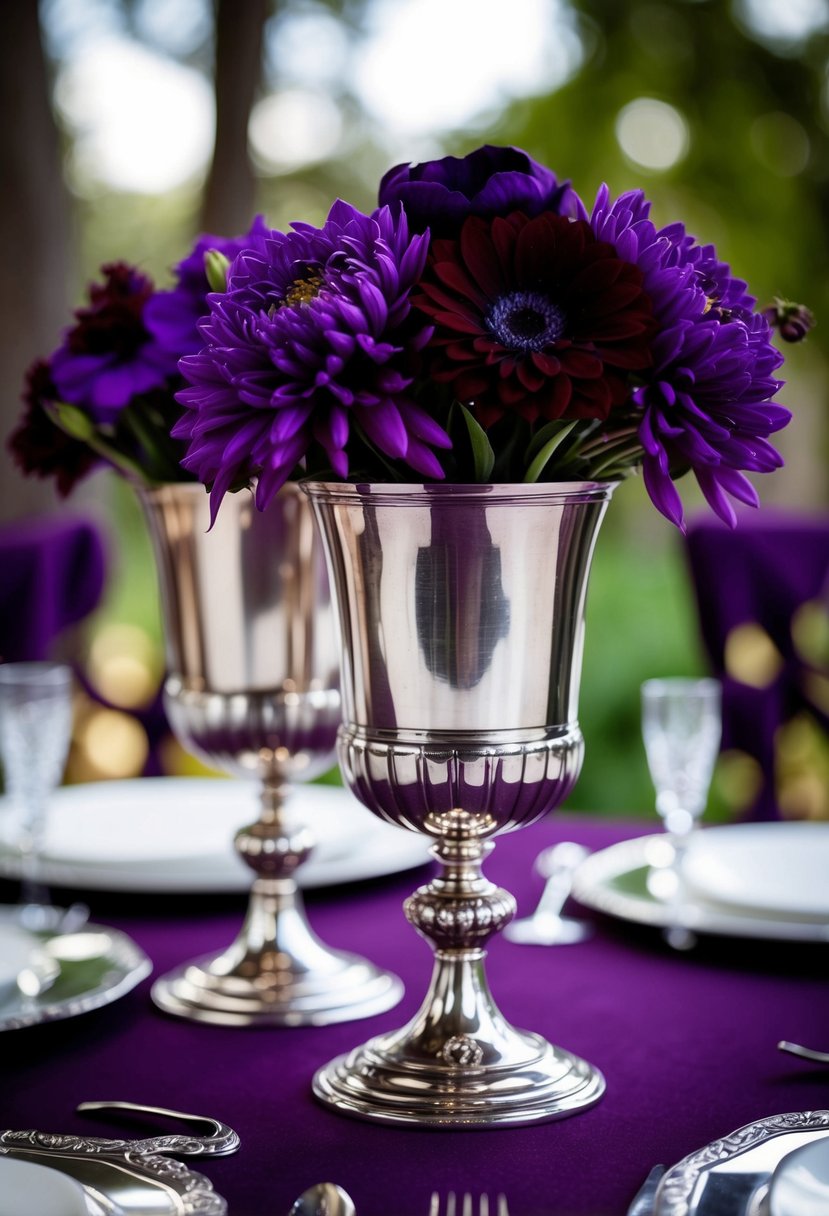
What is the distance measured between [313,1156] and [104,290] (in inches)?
29.9

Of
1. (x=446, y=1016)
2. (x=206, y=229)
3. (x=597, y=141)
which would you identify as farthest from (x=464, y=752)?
(x=597, y=141)

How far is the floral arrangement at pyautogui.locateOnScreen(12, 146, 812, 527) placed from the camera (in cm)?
87

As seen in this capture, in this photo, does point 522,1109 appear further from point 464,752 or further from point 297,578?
point 297,578

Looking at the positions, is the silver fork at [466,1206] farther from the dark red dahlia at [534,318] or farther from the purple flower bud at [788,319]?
the purple flower bud at [788,319]

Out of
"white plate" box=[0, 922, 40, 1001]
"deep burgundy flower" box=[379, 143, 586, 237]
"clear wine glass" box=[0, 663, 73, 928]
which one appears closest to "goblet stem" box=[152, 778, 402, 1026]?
"white plate" box=[0, 922, 40, 1001]

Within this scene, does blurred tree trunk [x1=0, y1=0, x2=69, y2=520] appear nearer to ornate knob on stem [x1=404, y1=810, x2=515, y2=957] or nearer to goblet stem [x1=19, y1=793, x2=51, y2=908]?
goblet stem [x1=19, y1=793, x2=51, y2=908]

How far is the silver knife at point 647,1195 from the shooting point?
80 cm

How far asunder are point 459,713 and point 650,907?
47 cm

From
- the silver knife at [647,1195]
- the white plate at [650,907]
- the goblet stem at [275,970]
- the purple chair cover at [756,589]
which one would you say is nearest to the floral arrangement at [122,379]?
the goblet stem at [275,970]

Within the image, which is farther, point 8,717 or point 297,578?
point 8,717

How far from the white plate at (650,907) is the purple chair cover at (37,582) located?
1231 mm

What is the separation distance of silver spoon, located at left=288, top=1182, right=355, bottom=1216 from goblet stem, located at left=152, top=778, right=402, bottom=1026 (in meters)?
0.37

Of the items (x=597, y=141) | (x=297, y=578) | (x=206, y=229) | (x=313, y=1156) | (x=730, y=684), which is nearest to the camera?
(x=313, y=1156)

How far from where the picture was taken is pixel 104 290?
4.16 feet
